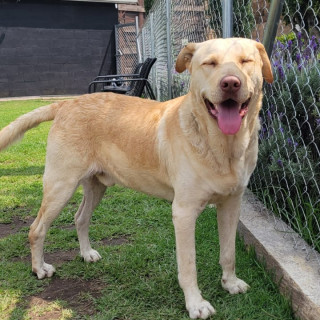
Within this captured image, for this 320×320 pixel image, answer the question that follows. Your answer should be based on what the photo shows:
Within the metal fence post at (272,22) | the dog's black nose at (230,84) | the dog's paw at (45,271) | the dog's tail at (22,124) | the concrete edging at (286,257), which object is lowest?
the dog's paw at (45,271)

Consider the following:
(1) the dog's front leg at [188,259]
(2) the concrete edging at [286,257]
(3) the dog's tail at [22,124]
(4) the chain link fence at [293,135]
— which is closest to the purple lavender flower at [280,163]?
(4) the chain link fence at [293,135]

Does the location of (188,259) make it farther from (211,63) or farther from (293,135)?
(293,135)

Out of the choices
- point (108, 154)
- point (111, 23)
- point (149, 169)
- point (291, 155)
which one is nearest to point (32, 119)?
point (108, 154)

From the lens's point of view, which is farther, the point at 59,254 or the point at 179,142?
the point at 59,254

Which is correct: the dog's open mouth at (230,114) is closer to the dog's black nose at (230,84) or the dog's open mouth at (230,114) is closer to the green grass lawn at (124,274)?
the dog's black nose at (230,84)

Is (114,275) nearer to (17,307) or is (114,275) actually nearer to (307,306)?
(17,307)

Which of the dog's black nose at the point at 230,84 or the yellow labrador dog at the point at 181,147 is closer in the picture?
the dog's black nose at the point at 230,84

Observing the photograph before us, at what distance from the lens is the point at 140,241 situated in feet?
10.8

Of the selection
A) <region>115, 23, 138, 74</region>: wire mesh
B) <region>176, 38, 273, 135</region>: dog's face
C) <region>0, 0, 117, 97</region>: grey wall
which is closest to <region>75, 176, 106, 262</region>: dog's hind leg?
<region>176, 38, 273, 135</region>: dog's face

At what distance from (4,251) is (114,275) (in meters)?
0.95

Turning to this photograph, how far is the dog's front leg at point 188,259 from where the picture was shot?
7.48ft

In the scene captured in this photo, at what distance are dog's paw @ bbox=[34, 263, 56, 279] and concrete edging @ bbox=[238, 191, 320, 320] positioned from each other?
134 centimetres

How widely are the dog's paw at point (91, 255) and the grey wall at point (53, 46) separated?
15888 mm

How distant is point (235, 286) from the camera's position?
2.50 metres
